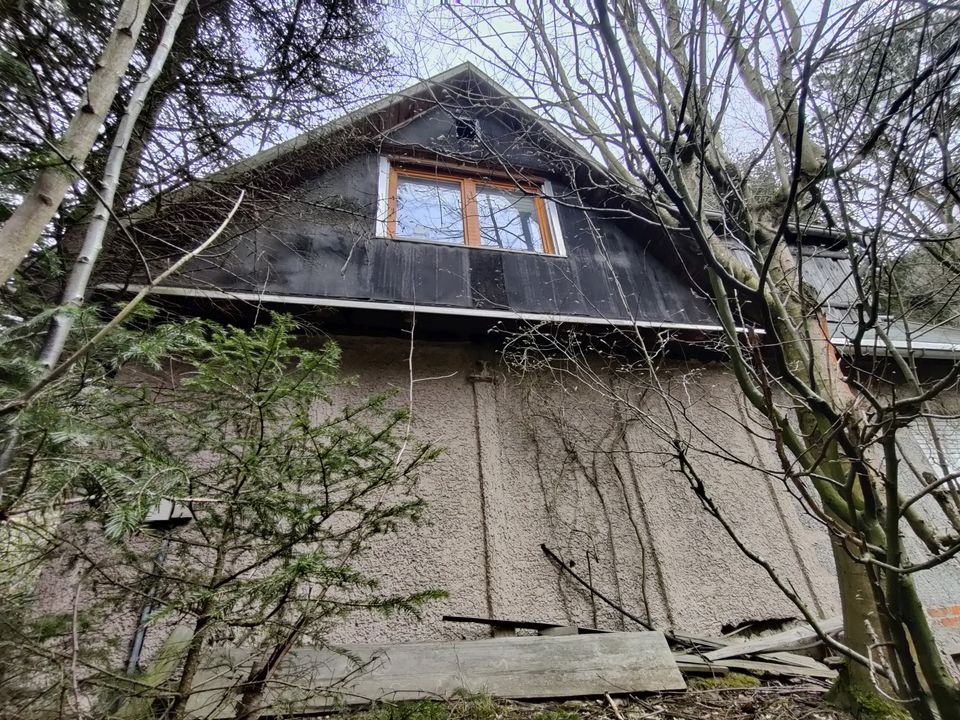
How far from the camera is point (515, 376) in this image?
14.6 feet

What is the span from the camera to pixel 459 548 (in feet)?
11.7

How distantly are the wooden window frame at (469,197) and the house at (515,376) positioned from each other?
5 centimetres

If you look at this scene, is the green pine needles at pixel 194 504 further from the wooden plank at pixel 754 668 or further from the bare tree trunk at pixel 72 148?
the wooden plank at pixel 754 668

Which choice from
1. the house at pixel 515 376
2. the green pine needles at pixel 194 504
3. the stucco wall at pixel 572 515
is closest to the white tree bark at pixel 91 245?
the green pine needles at pixel 194 504

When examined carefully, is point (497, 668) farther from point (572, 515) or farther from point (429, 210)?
point (429, 210)

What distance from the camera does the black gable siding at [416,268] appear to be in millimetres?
4160

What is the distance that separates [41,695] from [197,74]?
4.02 metres

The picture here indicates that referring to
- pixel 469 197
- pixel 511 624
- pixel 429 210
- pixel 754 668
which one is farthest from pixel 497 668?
pixel 469 197

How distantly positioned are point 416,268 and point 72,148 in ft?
9.45

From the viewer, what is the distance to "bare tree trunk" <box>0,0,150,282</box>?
1.62 metres

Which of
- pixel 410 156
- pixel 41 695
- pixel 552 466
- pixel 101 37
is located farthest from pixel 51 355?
pixel 410 156

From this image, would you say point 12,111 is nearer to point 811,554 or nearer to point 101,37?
point 101,37

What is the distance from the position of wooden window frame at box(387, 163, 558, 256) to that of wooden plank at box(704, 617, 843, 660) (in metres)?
3.76

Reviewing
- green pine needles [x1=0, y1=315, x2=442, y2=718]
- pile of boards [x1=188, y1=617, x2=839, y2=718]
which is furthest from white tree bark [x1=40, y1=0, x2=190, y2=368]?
pile of boards [x1=188, y1=617, x2=839, y2=718]
